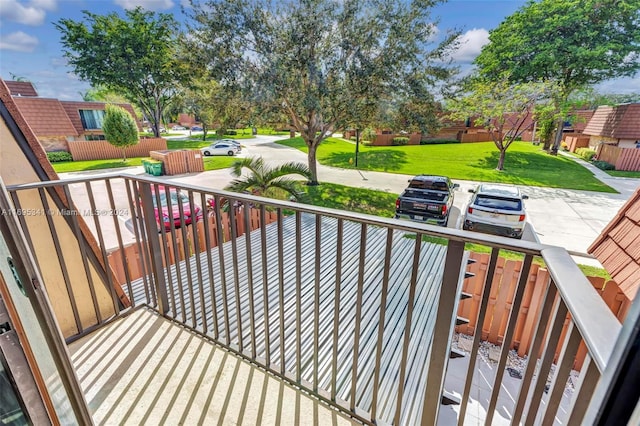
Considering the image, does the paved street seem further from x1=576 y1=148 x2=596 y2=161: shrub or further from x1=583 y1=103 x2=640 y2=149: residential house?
x1=583 y1=103 x2=640 y2=149: residential house

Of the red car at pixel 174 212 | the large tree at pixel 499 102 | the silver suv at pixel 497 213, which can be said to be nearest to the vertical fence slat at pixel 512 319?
the red car at pixel 174 212

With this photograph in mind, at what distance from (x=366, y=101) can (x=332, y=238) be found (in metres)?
5.27

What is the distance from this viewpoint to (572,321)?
0.60 metres

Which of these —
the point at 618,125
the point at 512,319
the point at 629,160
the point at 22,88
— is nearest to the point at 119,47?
the point at 22,88

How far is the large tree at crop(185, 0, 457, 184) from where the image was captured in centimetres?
765

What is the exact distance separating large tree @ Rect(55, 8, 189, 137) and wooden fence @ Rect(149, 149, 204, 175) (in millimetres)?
4903

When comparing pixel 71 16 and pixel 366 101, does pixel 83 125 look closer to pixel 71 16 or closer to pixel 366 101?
pixel 71 16

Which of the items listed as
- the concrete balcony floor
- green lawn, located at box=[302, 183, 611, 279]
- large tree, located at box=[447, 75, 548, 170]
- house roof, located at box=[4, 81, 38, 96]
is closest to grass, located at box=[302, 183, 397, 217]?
green lawn, located at box=[302, 183, 611, 279]

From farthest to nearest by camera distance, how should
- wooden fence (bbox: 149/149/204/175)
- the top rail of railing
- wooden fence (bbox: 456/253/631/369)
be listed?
wooden fence (bbox: 149/149/204/175)
wooden fence (bbox: 456/253/631/369)
the top rail of railing

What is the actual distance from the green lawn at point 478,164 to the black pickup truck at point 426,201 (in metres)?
6.58

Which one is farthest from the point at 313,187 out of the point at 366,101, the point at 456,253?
the point at 456,253

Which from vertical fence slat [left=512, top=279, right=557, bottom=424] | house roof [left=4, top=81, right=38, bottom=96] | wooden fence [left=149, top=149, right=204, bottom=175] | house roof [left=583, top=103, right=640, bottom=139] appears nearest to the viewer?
vertical fence slat [left=512, top=279, right=557, bottom=424]

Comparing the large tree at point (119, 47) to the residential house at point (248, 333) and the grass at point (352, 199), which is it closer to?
the grass at point (352, 199)

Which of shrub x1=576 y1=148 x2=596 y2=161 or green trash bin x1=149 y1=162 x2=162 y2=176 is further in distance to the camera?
shrub x1=576 y1=148 x2=596 y2=161
